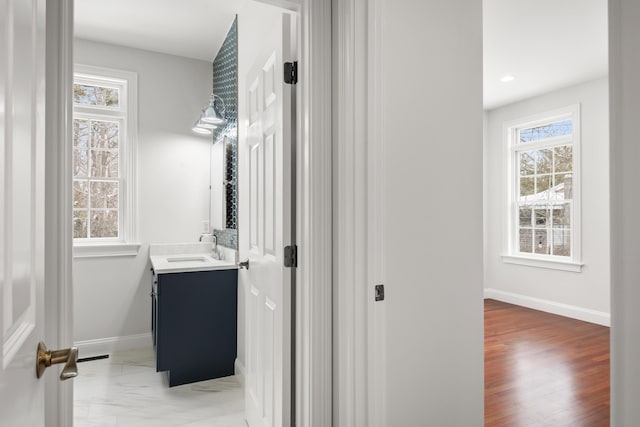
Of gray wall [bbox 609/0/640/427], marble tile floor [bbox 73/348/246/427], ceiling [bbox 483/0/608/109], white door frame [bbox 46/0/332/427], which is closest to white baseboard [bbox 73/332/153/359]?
marble tile floor [bbox 73/348/246/427]

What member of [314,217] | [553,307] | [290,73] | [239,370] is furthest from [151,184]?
[553,307]

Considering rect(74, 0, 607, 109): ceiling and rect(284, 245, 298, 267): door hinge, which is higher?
rect(74, 0, 607, 109): ceiling

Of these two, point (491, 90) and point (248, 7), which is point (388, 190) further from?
point (491, 90)

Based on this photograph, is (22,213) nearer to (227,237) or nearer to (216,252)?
(227,237)

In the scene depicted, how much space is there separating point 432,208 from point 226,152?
7.46 ft

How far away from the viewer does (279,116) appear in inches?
60.7

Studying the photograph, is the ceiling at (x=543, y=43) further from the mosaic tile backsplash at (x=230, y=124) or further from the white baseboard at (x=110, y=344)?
the white baseboard at (x=110, y=344)

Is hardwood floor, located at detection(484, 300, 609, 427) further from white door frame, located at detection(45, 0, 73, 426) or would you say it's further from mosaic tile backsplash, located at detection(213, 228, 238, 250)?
white door frame, located at detection(45, 0, 73, 426)

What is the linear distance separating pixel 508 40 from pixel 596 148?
6.12 feet

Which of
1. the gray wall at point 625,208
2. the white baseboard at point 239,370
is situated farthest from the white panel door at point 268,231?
the gray wall at point 625,208

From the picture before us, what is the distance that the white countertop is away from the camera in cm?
285

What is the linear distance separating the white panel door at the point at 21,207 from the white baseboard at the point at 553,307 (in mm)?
5132

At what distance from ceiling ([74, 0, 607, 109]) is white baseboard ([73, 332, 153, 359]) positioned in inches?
107

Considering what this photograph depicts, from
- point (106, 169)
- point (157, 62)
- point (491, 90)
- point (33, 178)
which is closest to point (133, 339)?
point (106, 169)
